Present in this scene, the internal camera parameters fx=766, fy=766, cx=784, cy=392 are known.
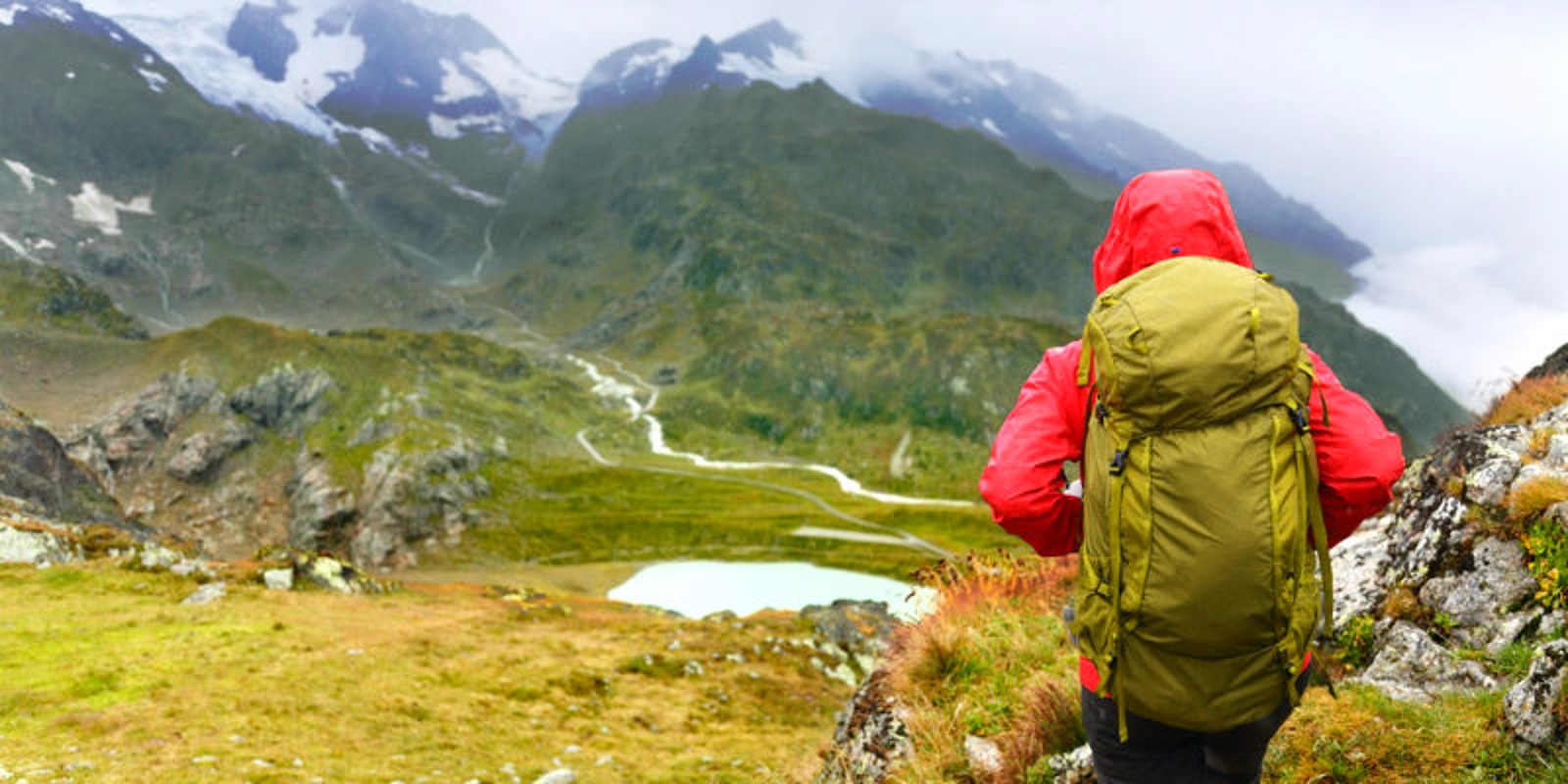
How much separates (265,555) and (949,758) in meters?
29.8

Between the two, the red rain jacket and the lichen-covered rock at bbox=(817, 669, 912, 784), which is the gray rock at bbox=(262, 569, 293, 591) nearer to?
the lichen-covered rock at bbox=(817, 669, 912, 784)

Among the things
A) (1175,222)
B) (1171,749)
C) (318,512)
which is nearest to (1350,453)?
(1175,222)

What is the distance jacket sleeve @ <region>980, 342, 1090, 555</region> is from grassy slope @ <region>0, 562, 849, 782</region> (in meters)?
7.43

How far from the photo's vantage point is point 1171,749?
14.1 feet

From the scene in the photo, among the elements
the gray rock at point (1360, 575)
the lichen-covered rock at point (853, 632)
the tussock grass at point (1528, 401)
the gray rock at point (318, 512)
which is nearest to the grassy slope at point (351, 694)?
the lichen-covered rock at point (853, 632)

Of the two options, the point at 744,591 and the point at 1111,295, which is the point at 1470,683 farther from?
the point at 744,591

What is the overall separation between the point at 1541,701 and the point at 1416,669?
245 centimetres

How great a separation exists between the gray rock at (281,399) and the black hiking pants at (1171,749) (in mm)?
148013

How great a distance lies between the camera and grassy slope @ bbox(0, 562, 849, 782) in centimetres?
1220

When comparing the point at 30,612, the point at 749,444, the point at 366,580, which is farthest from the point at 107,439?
the point at 30,612

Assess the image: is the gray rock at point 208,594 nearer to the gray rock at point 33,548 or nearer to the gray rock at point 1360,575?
the gray rock at point 33,548

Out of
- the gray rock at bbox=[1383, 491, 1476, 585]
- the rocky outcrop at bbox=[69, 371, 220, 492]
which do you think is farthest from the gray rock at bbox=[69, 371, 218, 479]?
the gray rock at bbox=[1383, 491, 1476, 585]

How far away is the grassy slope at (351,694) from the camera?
40.0 ft

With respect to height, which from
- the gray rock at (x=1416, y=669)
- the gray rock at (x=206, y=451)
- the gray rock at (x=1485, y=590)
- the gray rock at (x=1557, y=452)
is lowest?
the gray rock at (x=206, y=451)
